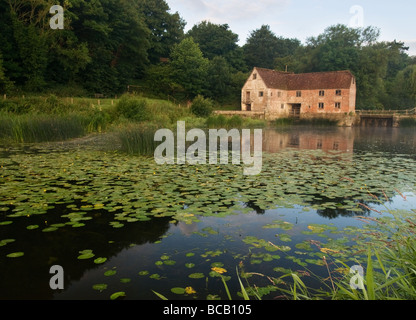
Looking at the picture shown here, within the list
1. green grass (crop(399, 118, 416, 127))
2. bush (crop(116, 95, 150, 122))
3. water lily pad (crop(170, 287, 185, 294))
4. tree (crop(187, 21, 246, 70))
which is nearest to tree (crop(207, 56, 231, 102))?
tree (crop(187, 21, 246, 70))

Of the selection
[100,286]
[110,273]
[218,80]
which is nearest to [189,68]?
[218,80]

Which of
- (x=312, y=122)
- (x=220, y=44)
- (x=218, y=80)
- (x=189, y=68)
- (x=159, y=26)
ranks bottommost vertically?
(x=312, y=122)

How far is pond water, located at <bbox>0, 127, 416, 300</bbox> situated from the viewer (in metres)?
3.22

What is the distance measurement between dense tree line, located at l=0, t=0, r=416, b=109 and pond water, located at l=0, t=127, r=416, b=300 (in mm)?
24527

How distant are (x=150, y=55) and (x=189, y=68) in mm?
11684

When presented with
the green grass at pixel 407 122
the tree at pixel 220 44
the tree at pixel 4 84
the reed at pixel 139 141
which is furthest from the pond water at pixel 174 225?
the tree at pixel 220 44

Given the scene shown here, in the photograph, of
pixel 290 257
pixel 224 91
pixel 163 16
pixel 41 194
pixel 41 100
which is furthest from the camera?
pixel 163 16

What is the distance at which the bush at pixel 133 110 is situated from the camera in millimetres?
18891

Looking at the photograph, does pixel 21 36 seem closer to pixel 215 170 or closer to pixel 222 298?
pixel 215 170

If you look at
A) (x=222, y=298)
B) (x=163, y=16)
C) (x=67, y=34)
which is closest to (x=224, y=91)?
(x=163, y=16)

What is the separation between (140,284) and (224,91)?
4406 cm

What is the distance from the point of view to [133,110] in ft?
62.8

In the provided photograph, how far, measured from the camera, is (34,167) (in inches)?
332

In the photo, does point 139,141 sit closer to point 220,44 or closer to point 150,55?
point 150,55
